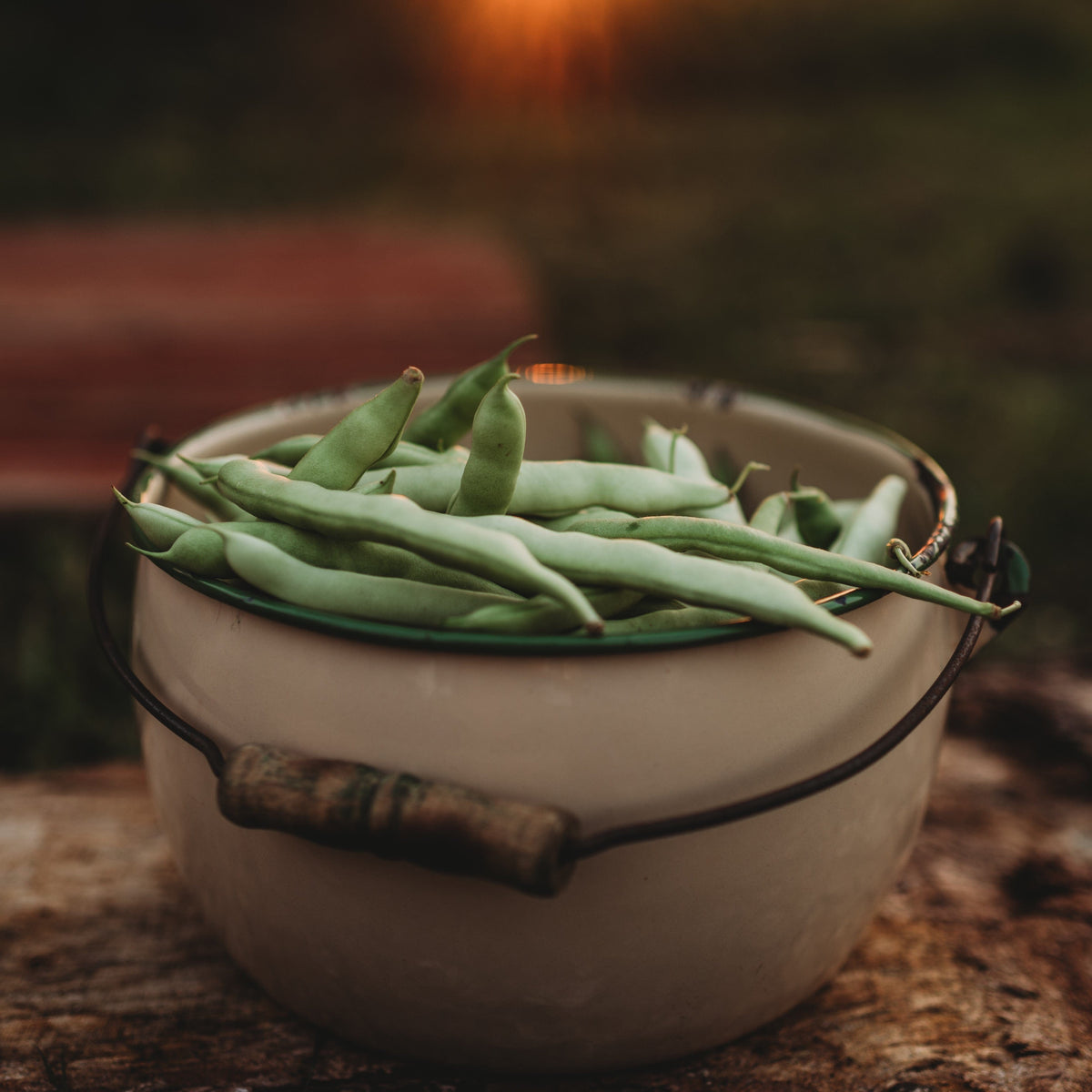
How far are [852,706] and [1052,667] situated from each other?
1.12 meters

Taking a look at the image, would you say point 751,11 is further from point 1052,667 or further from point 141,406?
point 1052,667

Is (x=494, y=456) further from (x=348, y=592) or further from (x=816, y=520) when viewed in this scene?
(x=816, y=520)

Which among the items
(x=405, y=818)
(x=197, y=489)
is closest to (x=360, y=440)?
(x=197, y=489)

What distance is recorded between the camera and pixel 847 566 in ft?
2.77

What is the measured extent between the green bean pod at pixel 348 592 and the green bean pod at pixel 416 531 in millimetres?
31

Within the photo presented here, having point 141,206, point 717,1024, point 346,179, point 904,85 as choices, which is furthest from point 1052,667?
point 904,85

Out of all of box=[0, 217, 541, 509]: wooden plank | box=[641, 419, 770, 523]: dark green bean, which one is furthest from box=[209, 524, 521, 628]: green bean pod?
box=[0, 217, 541, 509]: wooden plank

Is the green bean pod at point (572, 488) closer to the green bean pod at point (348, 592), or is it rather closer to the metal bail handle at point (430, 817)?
the green bean pod at point (348, 592)

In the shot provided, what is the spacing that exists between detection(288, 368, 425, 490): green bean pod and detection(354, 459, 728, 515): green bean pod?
3cm

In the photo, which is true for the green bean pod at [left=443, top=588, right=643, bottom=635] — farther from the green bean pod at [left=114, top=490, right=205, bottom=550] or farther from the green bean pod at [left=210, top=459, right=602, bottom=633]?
the green bean pod at [left=114, top=490, right=205, bottom=550]

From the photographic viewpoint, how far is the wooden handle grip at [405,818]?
2.40ft

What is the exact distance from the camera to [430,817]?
0.75 metres

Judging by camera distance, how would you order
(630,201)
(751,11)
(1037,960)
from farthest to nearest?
(751,11)
(630,201)
(1037,960)

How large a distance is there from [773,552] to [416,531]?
11.0 inches
